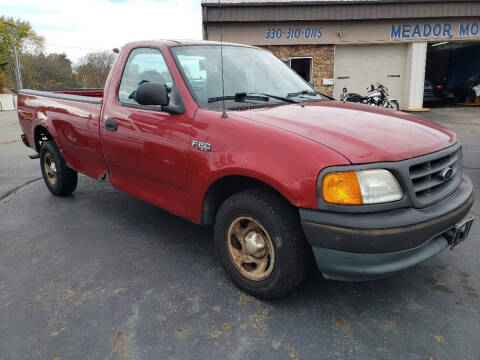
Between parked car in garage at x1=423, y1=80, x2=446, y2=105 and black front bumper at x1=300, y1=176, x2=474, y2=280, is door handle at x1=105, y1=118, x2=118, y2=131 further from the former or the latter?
parked car in garage at x1=423, y1=80, x2=446, y2=105

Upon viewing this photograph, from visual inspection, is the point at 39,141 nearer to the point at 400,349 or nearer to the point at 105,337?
A: the point at 105,337

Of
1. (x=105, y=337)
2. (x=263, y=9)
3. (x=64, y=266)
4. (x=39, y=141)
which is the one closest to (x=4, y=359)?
(x=105, y=337)

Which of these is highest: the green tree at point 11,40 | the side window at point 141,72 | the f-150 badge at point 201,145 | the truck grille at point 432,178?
the green tree at point 11,40

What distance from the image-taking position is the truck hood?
7.55 feet

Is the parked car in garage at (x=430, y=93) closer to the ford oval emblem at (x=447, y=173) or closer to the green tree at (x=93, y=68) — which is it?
the ford oval emblem at (x=447, y=173)

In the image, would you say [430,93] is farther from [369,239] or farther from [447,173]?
[369,239]

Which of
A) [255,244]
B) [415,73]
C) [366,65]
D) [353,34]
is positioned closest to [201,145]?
[255,244]

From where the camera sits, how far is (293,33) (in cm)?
1597

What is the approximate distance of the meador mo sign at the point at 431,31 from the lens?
52.7 ft

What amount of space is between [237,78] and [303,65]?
14139mm

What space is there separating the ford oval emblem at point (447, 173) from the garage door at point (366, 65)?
48.0 feet

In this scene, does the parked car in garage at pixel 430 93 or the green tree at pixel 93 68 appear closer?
the parked car in garage at pixel 430 93

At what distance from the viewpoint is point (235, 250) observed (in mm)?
2846

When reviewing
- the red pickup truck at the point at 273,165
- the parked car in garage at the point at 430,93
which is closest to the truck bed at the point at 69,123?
the red pickup truck at the point at 273,165
